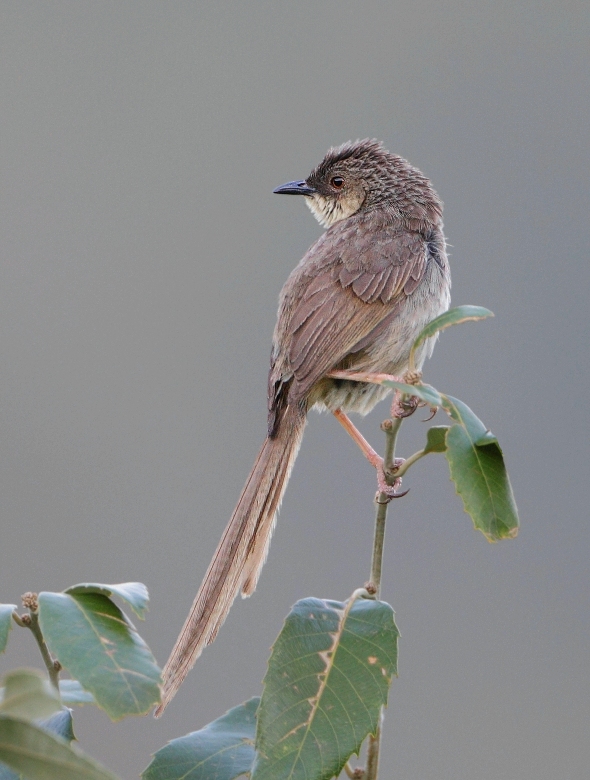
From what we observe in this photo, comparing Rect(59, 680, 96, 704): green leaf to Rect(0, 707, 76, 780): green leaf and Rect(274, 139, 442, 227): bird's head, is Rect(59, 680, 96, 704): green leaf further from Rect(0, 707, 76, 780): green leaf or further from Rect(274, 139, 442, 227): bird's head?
Rect(274, 139, 442, 227): bird's head

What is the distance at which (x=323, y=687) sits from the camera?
7.06 feet

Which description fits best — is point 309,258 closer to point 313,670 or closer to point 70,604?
point 313,670

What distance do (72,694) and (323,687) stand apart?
0.59m

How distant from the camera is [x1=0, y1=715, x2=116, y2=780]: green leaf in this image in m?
1.03

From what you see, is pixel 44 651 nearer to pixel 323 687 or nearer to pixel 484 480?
pixel 323 687

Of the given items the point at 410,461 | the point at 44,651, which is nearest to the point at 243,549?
the point at 410,461

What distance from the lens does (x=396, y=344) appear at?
413 cm

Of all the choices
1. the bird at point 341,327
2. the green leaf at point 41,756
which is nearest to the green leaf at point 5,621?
the green leaf at point 41,756

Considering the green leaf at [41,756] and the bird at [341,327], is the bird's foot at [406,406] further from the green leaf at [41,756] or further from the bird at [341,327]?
the green leaf at [41,756]

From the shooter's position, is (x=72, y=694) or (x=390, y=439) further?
(x=390, y=439)

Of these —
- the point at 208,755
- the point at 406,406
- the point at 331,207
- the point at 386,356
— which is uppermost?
the point at 331,207

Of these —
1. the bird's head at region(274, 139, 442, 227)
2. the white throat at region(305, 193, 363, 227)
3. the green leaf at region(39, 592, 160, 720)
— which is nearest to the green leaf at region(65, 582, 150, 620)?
the green leaf at region(39, 592, 160, 720)

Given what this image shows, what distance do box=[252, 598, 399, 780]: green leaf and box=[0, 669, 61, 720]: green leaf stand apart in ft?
3.34

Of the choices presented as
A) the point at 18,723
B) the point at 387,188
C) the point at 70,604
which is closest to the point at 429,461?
the point at 387,188
